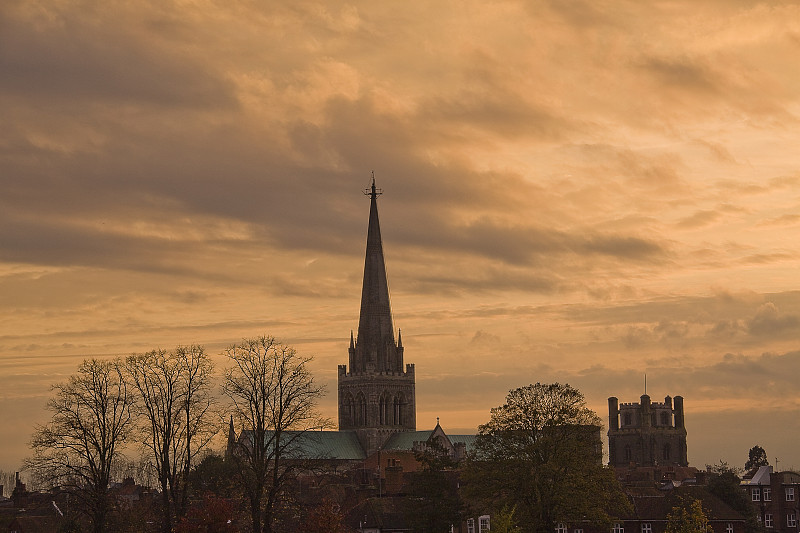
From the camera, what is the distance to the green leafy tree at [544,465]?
9162cm

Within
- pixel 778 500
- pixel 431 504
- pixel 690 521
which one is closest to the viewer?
pixel 690 521

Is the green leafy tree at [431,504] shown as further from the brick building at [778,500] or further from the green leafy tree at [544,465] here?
the brick building at [778,500]

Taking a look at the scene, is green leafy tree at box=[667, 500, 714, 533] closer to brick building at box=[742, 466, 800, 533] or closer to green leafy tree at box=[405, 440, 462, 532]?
green leafy tree at box=[405, 440, 462, 532]

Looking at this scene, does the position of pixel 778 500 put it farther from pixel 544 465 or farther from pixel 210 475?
pixel 210 475

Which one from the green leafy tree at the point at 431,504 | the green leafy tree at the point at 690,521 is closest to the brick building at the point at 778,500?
the green leafy tree at the point at 690,521

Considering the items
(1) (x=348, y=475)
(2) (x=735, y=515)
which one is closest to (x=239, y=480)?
(2) (x=735, y=515)

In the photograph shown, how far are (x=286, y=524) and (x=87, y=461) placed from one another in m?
29.2

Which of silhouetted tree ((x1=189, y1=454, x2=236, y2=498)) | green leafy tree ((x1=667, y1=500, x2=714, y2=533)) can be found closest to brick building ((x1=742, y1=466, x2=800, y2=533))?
green leafy tree ((x1=667, y1=500, x2=714, y2=533))

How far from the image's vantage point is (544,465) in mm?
91875

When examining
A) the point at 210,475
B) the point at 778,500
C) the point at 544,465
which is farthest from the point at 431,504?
the point at 778,500

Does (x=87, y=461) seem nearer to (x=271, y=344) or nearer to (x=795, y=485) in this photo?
(x=271, y=344)

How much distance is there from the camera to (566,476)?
9206 cm

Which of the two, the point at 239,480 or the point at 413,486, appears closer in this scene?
the point at 239,480

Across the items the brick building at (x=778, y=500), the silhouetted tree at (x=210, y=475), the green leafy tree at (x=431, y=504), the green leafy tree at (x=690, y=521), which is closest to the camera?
the green leafy tree at (x=690, y=521)
